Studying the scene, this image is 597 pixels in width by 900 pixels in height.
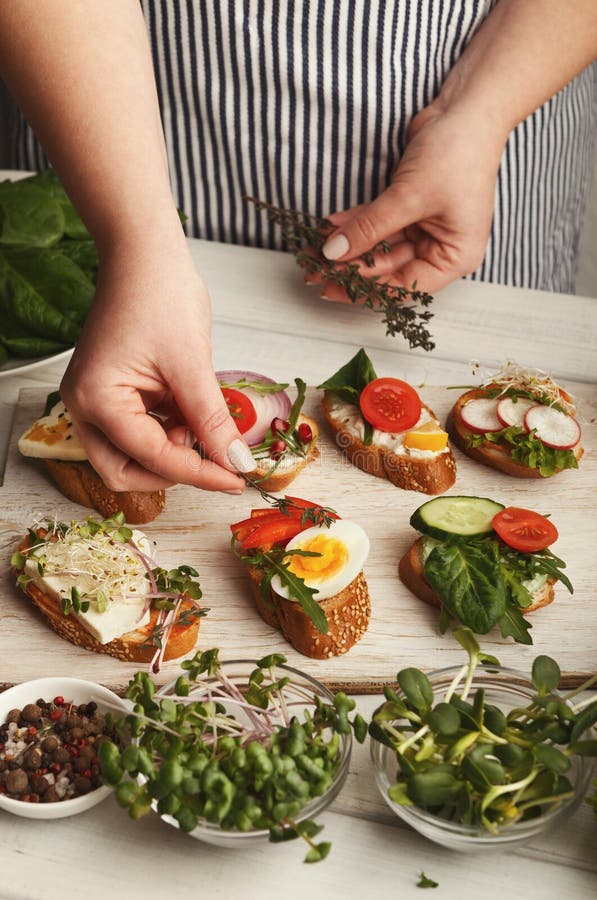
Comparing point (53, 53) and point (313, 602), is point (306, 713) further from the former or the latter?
point (53, 53)

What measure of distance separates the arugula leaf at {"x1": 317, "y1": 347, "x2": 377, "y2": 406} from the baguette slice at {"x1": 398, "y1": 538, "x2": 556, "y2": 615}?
0.61m

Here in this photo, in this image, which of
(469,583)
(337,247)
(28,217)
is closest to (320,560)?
(469,583)

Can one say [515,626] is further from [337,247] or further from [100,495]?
[337,247]

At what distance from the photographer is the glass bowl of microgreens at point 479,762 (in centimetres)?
173

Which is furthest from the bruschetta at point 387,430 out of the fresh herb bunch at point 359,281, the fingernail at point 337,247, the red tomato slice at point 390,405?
the fingernail at point 337,247

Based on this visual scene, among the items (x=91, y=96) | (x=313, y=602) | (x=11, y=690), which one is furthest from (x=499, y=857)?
(x=91, y=96)

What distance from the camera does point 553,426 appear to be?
9.47 feet

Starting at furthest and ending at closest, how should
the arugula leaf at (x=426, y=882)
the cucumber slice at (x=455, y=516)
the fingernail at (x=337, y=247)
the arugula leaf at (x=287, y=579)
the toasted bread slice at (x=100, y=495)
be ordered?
the fingernail at (x=337, y=247) < the toasted bread slice at (x=100, y=495) < the cucumber slice at (x=455, y=516) < the arugula leaf at (x=287, y=579) < the arugula leaf at (x=426, y=882)

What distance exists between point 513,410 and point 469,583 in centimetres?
79

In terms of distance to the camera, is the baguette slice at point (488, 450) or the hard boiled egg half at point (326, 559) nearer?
the hard boiled egg half at point (326, 559)

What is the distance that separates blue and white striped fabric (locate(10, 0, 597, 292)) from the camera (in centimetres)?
320

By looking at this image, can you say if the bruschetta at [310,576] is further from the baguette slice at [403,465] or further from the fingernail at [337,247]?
the fingernail at [337,247]

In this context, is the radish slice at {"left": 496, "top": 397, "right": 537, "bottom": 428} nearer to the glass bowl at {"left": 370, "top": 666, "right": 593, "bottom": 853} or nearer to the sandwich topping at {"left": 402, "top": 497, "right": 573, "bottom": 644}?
the sandwich topping at {"left": 402, "top": 497, "right": 573, "bottom": 644}

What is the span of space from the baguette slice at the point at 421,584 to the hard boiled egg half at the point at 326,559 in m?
0.15
